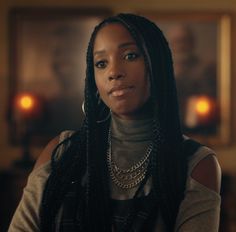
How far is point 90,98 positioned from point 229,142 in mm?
1226

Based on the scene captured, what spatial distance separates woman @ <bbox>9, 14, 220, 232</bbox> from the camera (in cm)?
47

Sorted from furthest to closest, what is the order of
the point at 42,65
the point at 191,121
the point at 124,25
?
the point at 42,65 → the point at 191,121 → the point at 124,25

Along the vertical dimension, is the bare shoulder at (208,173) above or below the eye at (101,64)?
below

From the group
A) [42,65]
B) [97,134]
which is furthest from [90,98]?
[42,65]

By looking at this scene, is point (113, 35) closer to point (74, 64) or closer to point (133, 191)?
point (133, 191)

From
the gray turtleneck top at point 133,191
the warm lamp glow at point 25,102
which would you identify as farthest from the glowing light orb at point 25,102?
the gray turtleneck top at point 133,191

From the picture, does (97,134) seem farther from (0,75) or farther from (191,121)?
(0,75)

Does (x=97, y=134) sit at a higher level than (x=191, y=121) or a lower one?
higher

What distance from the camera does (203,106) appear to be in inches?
64.2

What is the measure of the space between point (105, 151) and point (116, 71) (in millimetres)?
94

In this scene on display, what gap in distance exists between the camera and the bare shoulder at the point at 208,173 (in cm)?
47

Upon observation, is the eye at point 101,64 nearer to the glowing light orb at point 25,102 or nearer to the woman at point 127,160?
the woman at point 127,160

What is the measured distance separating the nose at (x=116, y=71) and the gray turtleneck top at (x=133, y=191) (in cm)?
5

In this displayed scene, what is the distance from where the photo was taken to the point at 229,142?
1.68 m
